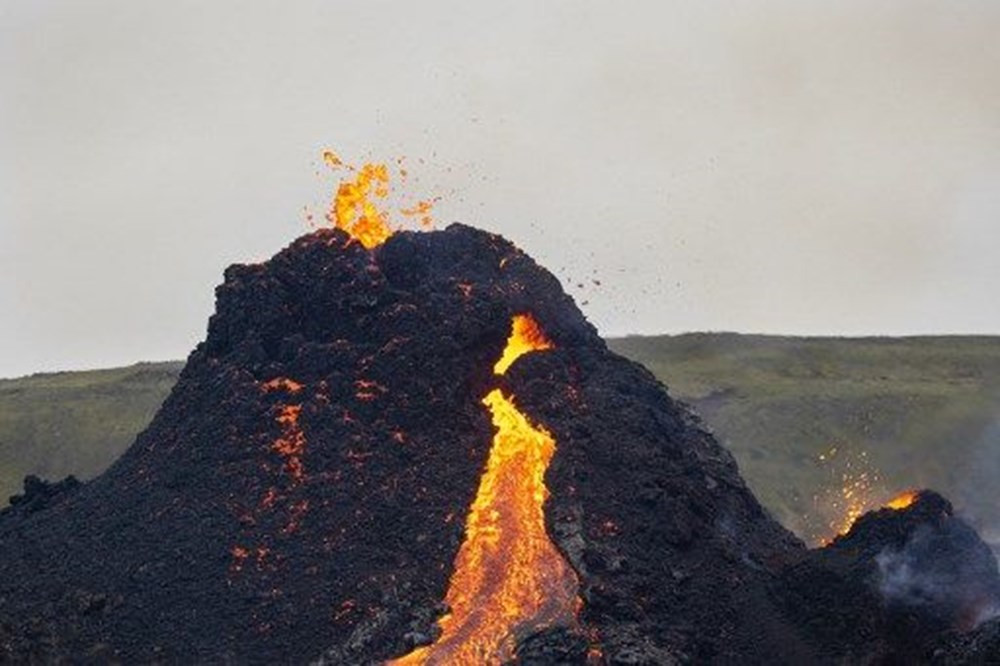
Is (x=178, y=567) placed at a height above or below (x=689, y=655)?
above

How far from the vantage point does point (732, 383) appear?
416 feet

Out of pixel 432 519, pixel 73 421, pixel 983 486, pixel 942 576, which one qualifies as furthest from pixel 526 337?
pixel 73 421

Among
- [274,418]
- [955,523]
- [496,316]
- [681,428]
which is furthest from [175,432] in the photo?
[955,523]

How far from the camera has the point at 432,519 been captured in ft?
→ 140

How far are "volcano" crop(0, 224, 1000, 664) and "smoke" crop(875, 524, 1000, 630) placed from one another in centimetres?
10

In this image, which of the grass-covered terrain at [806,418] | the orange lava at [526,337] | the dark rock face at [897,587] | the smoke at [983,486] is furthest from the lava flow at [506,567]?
the grass-covered terrain at [806,418]

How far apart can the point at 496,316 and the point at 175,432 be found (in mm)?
13819

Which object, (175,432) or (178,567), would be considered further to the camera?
(175,432)

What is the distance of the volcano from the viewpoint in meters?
39.1

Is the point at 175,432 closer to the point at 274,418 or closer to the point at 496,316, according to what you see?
the point at 274,418

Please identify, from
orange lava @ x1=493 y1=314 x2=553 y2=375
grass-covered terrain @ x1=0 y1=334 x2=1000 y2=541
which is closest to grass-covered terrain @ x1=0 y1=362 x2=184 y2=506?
grass-covered terrain @ x1=0 y1=334 x2=1000 y2=541

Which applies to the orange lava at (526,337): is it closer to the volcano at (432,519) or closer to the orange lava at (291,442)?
the volcano at (432,519)

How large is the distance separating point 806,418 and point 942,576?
240ft

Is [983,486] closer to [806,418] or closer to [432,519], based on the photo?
[806,418]
